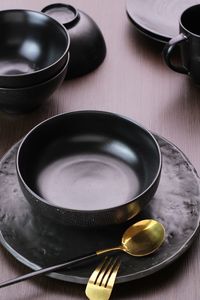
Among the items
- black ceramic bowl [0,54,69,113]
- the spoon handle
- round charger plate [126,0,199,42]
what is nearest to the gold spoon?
the spoon handle

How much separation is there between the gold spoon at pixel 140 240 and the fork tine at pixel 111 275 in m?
0.02

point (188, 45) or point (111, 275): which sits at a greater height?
point (188, 45)

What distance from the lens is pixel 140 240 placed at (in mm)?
665

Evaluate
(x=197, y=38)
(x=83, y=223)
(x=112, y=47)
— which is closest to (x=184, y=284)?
(x=83, y=223)

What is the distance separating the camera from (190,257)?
68 centimetres

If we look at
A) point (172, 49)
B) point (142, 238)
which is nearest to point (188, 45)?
point (172, 49)

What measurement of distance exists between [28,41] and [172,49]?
0.81 feet

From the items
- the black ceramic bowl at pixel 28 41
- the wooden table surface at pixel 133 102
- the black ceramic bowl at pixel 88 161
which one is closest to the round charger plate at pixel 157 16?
the wooden table surface at pixel 133 102

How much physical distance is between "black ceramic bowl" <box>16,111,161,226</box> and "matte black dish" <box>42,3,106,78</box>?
0.63 ft

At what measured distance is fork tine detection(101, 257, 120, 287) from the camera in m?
0.62

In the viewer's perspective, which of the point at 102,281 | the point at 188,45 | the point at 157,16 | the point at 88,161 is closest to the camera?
the point at 102,281

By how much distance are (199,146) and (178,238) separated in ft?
0.64

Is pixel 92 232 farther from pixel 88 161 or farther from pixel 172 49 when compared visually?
pixel 172 49

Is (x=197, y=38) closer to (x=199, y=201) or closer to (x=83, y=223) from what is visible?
(x=199, y=201)
